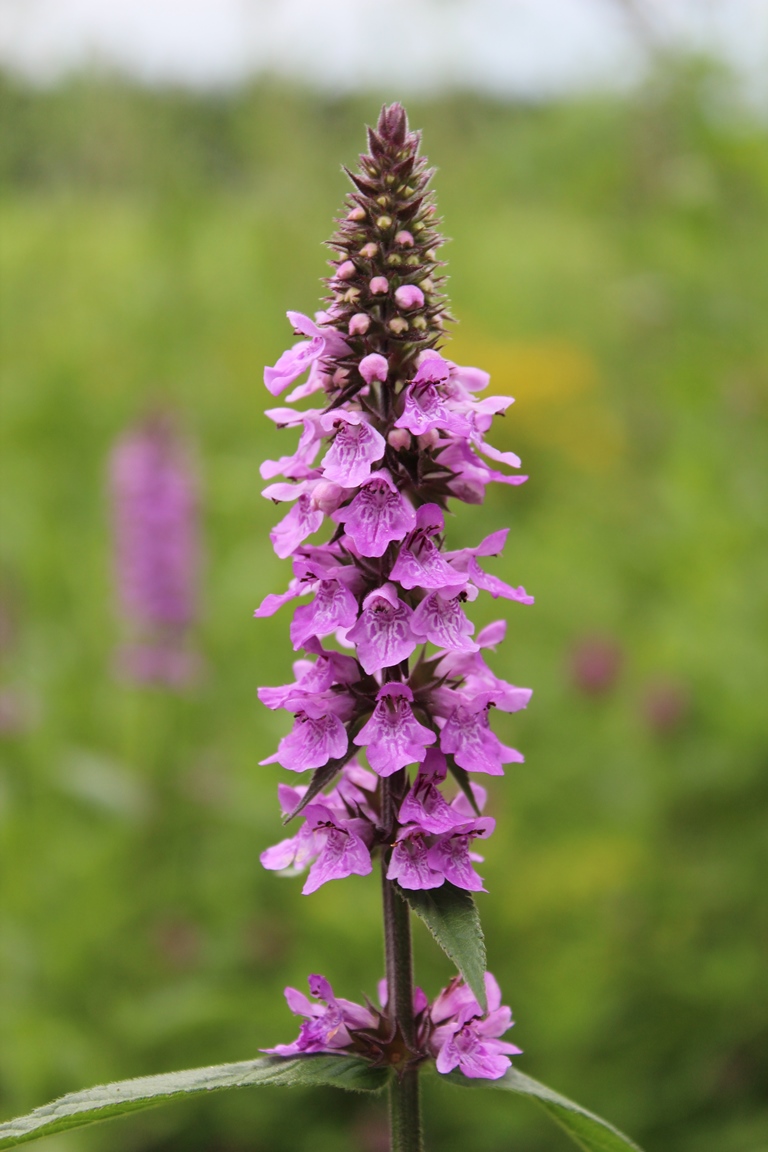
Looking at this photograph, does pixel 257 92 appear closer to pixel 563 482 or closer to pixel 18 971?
pixel 563 482

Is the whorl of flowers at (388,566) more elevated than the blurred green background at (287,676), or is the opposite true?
the blurred green background at (287,676)

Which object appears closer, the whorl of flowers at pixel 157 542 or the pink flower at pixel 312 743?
the pink flower at pixel 312 743

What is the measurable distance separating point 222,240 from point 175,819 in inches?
335

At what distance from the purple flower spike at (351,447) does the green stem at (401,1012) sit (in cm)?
43

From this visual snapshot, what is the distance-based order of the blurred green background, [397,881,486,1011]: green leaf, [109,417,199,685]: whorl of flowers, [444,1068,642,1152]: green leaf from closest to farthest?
[397,881,486,1011]: green leaf < [444,1068,642,1152]: green leaf < the blurred green background < [109,417,199,685]: whorl of flowers

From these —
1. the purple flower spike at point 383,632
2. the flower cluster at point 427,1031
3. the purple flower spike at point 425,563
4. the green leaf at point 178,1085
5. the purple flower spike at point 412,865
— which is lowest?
the green leaf at point 178,1085

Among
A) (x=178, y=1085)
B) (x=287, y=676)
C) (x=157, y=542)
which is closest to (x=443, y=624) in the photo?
(x=178, y=1085)

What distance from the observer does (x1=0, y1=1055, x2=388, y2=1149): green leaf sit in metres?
1.28

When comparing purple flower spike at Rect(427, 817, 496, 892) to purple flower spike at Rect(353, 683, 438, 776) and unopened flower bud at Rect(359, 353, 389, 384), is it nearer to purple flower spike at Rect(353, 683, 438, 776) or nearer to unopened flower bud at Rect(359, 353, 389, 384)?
purple flower spike at Rect(353, 683, 438, 776)

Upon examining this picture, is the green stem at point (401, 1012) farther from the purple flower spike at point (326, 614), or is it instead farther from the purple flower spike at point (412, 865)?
the purple flower spike at point (326, 614)

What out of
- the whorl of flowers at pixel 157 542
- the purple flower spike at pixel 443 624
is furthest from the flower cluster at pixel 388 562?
the whorl of flowers at pixel 157 542

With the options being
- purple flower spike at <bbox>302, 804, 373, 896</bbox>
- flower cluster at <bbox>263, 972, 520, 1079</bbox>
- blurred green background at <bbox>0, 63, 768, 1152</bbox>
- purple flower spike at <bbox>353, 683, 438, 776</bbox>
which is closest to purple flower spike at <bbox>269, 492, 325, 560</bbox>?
purple flower spike at <bbox>353, 683, 438, 776</bbox>

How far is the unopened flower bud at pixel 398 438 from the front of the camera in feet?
5.00

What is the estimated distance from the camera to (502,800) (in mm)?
4820
